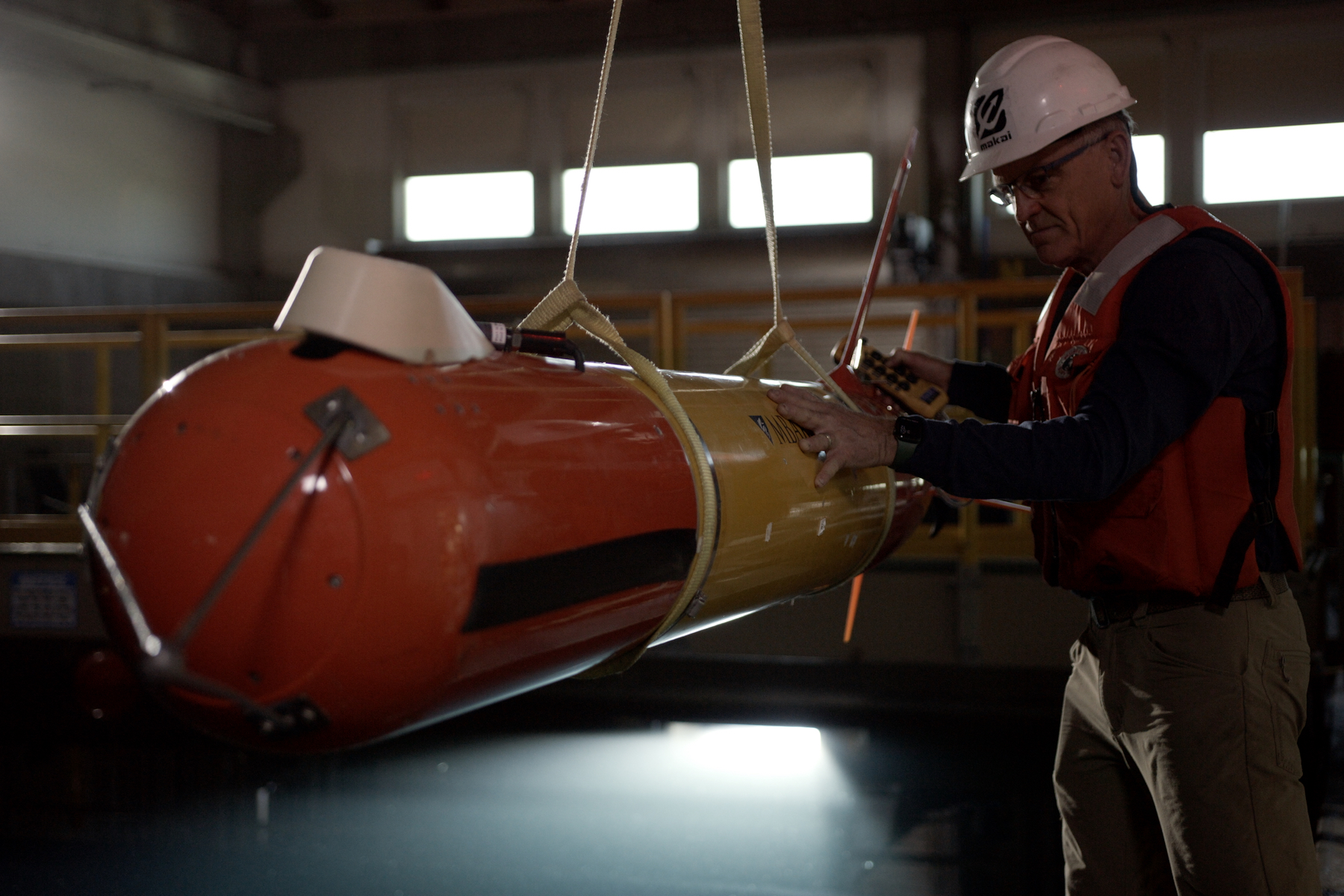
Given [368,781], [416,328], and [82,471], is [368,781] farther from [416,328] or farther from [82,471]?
[82,471]

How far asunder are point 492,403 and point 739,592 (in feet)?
2.16

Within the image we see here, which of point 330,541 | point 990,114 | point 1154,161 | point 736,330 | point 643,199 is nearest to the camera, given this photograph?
point 330,541

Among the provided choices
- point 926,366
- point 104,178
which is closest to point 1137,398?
point 926,366

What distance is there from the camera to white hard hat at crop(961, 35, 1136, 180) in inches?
74.6

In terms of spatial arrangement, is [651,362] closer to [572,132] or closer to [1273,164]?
[1273,164]

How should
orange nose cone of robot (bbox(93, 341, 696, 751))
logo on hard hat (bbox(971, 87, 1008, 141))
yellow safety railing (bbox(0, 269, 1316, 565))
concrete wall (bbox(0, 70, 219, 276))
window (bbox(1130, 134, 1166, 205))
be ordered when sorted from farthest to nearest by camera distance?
window (bbox(1130, 134, 1166, 205))
concrete wall (bbox(0, 70, 219, 276))
yellow safety railing (bbox(0, 269, 1316, 565))
logo on hard hat (bbox(971, 87, 1008, 141))
orange nose cone of robot (bbox(93, 341, 696, 751))

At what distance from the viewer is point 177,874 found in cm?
339

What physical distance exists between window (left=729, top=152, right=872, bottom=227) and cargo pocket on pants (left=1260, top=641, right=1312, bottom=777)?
8170 mm

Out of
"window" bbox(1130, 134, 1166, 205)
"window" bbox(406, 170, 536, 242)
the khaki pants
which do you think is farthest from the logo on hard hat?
"window" bbox(406, 170, 536, 242)

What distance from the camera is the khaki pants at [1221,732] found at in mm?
1715

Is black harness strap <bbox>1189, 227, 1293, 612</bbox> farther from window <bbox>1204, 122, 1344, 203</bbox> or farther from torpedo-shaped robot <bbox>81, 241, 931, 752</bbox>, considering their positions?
window <bbox>1204, 122, 1344, 203</bbox>

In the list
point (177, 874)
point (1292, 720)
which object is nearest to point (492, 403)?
point (1292, 720)

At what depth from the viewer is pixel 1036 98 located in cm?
191

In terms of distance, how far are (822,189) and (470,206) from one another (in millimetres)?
3334
